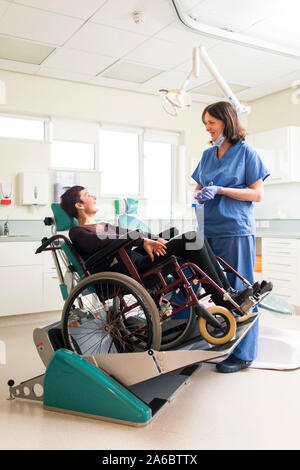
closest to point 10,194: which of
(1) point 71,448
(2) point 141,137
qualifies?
(2) point 141,137

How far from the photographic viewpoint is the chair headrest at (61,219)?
2.28 meters

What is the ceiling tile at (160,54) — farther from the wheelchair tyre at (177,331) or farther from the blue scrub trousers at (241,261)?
the wheelchair tyre at (177,331)

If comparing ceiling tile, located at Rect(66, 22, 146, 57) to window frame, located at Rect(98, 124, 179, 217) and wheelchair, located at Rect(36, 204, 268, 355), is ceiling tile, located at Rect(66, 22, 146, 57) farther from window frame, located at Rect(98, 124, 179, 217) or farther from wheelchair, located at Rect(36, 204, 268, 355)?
wheelchair, located at Rect(36, 204, 268, 355)

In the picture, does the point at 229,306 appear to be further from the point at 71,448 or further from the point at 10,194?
the point at 10,194

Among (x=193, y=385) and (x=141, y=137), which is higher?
(x=141, y=137)

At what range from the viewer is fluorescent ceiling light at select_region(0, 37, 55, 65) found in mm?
3797

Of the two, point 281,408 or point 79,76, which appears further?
point 79,76

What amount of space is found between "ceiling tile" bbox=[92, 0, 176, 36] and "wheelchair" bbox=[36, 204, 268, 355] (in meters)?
1.74

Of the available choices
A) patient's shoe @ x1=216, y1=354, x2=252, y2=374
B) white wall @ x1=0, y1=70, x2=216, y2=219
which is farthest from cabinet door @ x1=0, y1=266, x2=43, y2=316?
patient's shoe @ x1=216, y1=354, x2=252, y2=374

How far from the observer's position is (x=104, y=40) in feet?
12.4

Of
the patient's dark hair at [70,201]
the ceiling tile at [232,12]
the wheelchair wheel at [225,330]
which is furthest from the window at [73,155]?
the wheelchair wheel at [225,330]

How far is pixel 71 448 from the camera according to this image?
1712 millimetres
